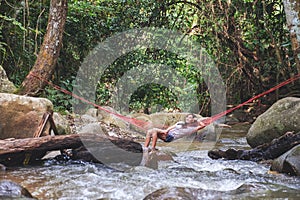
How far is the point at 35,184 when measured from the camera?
2799mm

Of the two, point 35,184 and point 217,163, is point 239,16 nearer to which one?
point 217,163

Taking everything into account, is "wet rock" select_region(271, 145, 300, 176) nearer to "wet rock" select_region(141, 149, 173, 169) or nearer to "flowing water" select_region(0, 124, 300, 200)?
"flowing water" select_region(0, 124, 300, 200)

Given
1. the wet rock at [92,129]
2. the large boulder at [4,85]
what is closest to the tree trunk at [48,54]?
the large boulder at [4,85]

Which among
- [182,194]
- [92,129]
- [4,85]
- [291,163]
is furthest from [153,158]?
[4,85]

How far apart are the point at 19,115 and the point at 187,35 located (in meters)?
5.29

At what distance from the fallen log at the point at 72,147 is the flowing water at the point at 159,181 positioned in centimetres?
Result: 17

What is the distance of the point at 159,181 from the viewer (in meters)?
2.99

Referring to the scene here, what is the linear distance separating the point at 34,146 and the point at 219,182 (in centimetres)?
181

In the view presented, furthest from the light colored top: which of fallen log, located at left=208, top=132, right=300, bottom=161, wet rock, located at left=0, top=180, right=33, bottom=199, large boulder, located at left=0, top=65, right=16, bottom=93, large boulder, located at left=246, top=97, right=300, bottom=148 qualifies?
wet rock, located at left=0, top=180, right=33, bottom=199

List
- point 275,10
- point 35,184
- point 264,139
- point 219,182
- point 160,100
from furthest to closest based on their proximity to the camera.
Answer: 1. point 160,100
2. point 275,10
3. point 264,139
4. point 219,182
5. point 35,184

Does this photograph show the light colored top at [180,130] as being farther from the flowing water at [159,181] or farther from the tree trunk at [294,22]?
the tree trunk at [294,22]

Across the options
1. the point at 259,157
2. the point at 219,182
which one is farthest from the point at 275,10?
the point at 219,182

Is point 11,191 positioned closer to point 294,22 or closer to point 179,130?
point 179,130

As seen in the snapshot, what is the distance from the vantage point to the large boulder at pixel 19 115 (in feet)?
13.1
